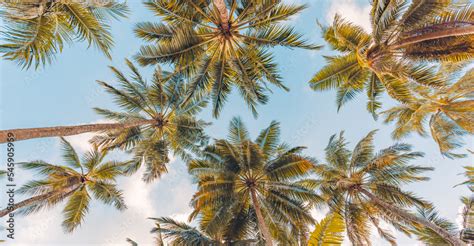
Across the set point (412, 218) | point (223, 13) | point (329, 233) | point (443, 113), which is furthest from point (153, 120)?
point (443, 113)

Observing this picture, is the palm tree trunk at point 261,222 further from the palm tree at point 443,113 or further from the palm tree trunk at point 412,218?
the palm tree at point 443,113

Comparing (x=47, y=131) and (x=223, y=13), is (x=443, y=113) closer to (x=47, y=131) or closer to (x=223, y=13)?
(x=223, y=13)

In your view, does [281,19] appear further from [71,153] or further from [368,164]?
[71,153]

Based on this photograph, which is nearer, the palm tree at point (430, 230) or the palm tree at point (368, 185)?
the palm tree at point (430, 230)

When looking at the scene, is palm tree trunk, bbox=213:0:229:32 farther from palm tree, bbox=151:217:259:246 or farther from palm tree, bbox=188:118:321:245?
palm tree, bbox=151:217:259:246

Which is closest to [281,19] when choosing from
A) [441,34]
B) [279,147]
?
[441,34]

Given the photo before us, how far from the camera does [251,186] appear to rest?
1221cm

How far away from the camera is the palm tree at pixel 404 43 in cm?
762

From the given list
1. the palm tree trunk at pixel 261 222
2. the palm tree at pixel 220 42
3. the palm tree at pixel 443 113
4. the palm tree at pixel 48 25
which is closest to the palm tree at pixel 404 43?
the palm tree at pixel 443 113

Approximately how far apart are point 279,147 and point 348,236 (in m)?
5.39

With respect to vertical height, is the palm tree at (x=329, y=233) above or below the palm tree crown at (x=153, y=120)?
below

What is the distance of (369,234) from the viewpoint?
12.4 meters

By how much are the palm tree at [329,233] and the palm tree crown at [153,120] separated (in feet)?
29.0

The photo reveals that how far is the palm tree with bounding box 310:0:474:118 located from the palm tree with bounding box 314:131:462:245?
338 centimetres
